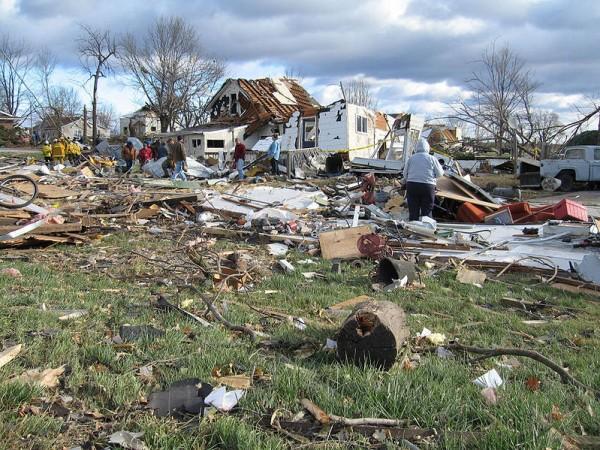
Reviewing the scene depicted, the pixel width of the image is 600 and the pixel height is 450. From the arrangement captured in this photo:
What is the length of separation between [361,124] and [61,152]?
593 inches

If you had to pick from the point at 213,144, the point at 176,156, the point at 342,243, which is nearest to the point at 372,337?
the point at 342,243

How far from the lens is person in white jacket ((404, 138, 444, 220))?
10164 mm

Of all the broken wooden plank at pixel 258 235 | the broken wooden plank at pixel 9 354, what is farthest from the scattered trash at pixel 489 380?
the broken wooden plank at pixel 258 235

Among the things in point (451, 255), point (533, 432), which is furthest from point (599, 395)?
point (451, 255)

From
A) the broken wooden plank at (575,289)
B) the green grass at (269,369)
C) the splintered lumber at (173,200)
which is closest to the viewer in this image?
the green grass at (269,369)

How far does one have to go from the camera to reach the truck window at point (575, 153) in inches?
833

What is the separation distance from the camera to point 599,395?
3.28m

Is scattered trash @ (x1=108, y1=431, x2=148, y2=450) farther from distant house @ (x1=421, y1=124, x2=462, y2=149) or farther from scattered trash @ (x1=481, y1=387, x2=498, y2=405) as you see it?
→ distant house @ (x1=421, y1=124, x2=462, y2=149)

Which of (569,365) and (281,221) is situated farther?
(281,221)

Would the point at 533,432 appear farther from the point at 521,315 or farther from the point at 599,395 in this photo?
the point at 521,315

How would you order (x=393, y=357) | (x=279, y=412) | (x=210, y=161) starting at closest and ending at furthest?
(x=279, y=412), (x=393, y=357), (x=210, y=161)

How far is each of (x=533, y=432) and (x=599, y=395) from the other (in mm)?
1015

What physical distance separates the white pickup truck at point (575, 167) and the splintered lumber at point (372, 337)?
65.2 feet

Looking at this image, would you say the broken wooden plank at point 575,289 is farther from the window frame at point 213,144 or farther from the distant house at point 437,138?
the window frame at point 213,144
